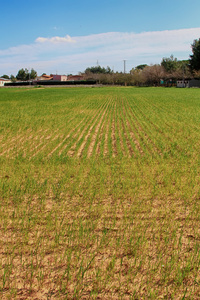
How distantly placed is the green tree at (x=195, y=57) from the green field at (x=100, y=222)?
82.4 meters

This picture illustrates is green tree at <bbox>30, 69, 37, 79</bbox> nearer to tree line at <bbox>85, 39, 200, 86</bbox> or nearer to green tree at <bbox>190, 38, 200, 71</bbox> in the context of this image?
tree line at <bbox>85, 39, 200, 86</bbox>

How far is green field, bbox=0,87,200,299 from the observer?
365cm

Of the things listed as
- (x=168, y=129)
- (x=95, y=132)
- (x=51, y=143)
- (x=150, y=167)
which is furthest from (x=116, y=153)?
(x=168, y=129)

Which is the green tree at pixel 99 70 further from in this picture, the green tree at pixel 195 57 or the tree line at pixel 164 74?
the green tree at pixel 195 57

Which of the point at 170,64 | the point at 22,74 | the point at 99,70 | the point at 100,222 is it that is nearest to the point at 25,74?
the point at 22,74

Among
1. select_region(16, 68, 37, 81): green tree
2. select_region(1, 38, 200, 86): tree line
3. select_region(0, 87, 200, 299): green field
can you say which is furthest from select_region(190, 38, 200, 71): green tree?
select_region(16, 68, 37, 81): green tree

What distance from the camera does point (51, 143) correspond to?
11961 mm

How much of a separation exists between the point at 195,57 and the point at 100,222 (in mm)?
90162

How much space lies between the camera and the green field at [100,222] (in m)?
3.65

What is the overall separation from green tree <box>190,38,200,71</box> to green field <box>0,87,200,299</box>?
82387 mm

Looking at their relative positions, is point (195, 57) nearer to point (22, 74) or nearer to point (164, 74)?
point (164, 74)

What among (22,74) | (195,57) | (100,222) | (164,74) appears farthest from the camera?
(22,74)

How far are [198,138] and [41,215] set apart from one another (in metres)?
9.35

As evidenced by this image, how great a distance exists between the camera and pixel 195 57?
8381 cm
